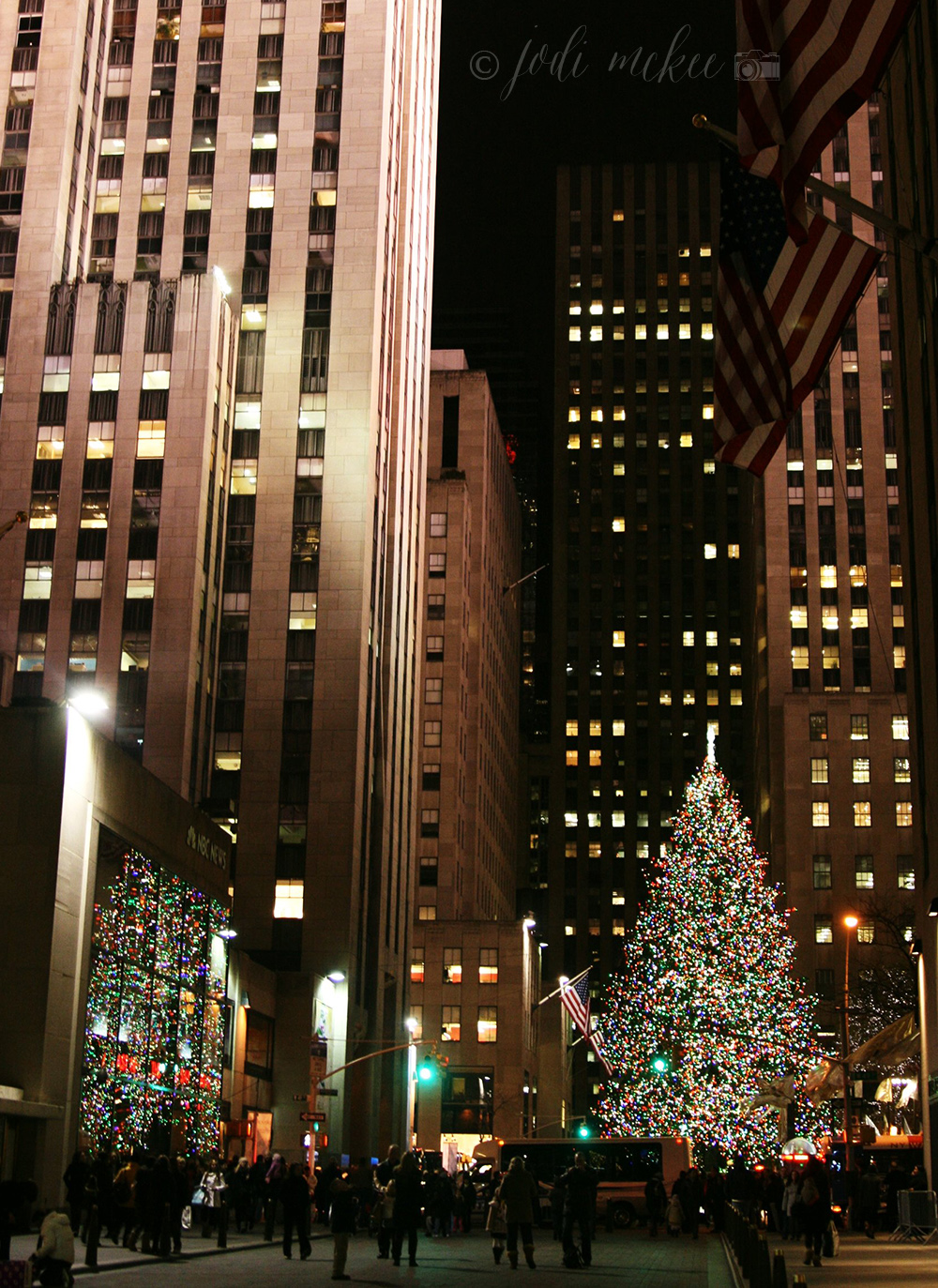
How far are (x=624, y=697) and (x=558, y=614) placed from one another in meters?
12.1

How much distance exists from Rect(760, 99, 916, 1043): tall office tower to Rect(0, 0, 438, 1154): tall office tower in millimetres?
29855

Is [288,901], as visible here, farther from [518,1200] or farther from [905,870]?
[518,1200]

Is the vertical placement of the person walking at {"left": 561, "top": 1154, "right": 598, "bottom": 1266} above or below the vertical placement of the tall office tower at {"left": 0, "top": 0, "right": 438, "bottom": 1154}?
below

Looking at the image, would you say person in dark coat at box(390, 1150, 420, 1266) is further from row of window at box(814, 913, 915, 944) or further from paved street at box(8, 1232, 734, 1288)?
row of window at box(814, 913, 915, 944)

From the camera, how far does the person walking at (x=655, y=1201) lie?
154 feet

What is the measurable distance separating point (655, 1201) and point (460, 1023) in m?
70.5

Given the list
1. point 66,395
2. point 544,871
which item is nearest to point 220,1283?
point 66,395

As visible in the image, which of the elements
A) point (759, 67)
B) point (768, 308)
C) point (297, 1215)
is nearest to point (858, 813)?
point (297, 1215)

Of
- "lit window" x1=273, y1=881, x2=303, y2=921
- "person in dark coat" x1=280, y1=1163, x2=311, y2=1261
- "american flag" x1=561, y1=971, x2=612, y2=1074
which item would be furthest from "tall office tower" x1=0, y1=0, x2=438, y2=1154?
"person in dark coat" x1=280, y1=1163, x2=311, y2=1261

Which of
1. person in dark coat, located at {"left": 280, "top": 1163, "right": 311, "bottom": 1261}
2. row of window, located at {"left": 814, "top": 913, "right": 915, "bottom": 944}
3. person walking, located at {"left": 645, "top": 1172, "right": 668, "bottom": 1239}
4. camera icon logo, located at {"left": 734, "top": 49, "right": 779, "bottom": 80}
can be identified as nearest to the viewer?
camera icon logo, located at {"left": 734, "top": 49, "right": 779, "bottom": 80}

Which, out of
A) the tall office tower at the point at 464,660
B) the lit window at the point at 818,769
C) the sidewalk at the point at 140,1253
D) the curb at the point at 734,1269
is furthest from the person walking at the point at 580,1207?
the tall office tower at the point at 464,660

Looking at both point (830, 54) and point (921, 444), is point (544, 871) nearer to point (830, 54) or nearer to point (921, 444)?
point (921, 444)

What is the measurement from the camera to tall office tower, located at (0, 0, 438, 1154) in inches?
3201

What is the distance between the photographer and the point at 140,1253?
29562mm
